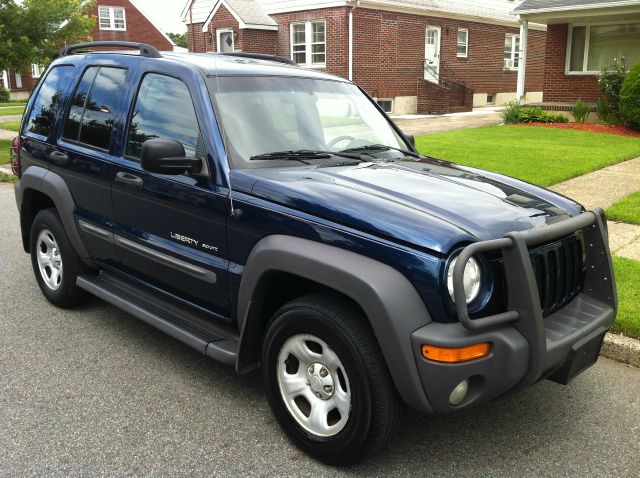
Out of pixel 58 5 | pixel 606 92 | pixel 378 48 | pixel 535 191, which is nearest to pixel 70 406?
pixel 535 191

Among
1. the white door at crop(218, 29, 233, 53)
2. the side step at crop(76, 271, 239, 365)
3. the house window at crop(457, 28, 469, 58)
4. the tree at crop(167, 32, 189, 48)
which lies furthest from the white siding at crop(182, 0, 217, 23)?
the tree at crop(167, 32, 189, 48)

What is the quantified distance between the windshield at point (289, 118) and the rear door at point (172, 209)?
0.16 m

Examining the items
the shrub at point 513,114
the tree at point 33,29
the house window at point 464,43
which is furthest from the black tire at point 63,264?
the house window at point 464,43

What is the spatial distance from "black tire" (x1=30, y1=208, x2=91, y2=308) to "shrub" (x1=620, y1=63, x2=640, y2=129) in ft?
45.0

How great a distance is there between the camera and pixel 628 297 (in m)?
4.84

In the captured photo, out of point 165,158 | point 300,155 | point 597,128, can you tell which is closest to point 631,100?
point 597,128

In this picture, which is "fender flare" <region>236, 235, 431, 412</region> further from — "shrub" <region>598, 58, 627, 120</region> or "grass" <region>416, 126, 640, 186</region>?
"shrub" <region>598, 58, 627, 120</region>

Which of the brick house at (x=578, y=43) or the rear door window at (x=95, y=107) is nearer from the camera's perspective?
the rear door window at (x=95, y=107)

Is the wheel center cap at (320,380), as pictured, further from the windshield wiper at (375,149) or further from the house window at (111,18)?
the house window at (111,18)

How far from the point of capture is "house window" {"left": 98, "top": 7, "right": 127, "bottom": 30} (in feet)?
137

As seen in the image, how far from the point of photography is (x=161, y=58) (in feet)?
13.3

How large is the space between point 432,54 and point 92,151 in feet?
74.2

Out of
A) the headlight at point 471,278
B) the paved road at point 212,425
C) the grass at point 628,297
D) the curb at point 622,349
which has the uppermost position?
the headlight at point 471,278

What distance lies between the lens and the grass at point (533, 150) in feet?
32.9
